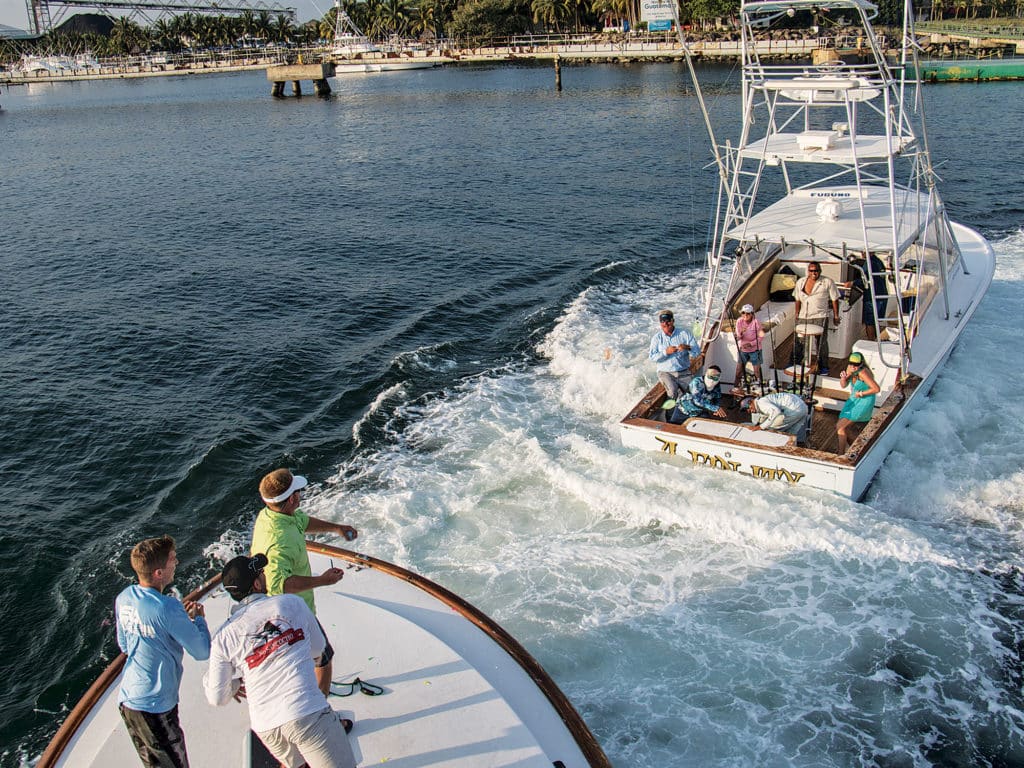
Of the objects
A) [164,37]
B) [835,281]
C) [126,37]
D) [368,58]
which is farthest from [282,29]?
[835,281]

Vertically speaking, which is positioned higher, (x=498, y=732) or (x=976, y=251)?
(x=976, y=251)

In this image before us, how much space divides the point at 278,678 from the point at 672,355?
26.4 ft

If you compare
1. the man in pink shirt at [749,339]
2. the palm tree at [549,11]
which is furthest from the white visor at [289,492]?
the palm tree at [549,11]

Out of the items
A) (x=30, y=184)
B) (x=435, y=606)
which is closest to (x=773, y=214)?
(x=435, y=606)

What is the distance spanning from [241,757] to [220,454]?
7.97 metres

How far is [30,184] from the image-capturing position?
35719mm

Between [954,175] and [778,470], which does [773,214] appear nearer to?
[778,470]

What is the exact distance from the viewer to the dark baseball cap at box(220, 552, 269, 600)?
15.6 feet

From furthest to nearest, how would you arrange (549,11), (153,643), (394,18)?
(394,18)
(549,11)
(153,643)

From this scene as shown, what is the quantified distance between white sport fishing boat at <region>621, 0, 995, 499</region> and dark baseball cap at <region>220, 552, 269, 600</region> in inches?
268

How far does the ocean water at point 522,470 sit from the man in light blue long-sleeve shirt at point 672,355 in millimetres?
1214

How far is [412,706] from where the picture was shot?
584 cm

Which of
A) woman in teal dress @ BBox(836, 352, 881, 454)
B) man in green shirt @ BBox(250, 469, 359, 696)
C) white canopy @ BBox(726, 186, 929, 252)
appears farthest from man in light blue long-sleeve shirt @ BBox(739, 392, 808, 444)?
man in green shirt @ BBox(250, 469, 359, 696)

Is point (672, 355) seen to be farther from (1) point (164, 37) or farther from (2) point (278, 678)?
(1) point (164, 37)
